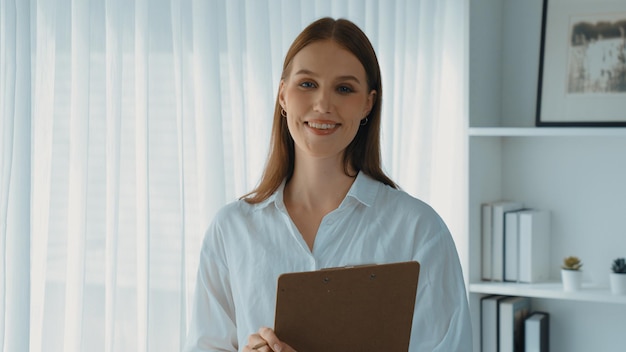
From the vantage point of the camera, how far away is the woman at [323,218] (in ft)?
5.50

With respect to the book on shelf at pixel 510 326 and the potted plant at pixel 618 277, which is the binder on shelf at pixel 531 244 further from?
the potted plant at pixel 618 277

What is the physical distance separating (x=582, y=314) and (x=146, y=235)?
1.44 metres

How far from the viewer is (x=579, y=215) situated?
2.73m

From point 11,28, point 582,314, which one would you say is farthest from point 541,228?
point 11,28

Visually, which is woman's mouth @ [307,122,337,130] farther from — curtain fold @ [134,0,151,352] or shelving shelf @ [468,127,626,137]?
shelving shelf @ [468,127,626,137]

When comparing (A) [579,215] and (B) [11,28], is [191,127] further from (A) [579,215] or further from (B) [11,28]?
(A) [579,215]

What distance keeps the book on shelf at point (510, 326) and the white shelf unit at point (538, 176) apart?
0.23 feet

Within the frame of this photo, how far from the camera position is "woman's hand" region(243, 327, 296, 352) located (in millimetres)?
1427

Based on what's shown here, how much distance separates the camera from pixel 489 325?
268cm

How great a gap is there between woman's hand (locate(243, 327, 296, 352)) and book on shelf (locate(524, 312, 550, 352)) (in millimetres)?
1421

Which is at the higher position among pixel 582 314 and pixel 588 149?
pixel 588 149

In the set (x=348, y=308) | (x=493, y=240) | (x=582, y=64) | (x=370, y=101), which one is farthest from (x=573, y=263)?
(x=348, y=308)

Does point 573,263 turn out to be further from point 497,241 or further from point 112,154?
point 112,154

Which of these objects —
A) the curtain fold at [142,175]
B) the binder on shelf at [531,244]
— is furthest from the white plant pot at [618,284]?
the curtain fold at [142,175]
